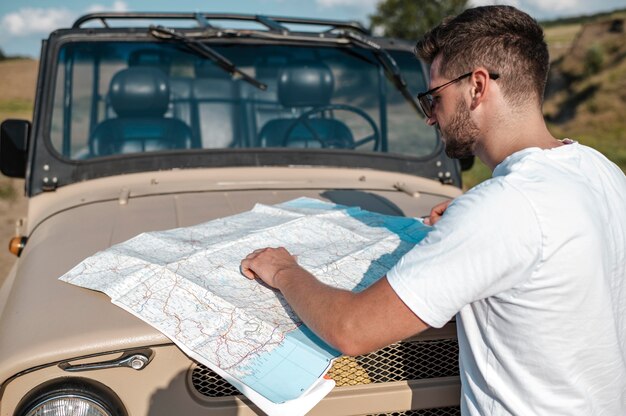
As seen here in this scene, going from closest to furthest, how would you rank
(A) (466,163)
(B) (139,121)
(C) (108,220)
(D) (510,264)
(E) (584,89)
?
(D) (510,264) < (C) (108,220) < (B) (139,121) < (A) (466,163) < (E) (584,89)

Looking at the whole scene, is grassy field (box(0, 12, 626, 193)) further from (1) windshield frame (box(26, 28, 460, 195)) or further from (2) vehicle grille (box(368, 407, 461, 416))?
(2) vehicle grille (box(368, 407, 461, 416))

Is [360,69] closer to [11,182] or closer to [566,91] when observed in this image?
[11,182]

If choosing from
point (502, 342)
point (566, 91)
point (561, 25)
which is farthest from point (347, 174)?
point (561, 25)

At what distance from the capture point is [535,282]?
4.25ft

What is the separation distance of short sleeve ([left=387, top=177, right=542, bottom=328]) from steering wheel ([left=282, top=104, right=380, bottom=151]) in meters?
1.70

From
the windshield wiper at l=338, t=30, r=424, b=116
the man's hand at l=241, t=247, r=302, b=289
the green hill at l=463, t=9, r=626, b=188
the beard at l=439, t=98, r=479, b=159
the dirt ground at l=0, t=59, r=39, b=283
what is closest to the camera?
the beard at l=439, t=98, r=479, b=159

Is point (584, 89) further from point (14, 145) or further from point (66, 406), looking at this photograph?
point (66, 406)

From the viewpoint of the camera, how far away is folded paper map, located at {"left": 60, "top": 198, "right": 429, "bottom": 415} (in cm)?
148

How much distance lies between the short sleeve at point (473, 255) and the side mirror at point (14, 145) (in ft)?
6.32

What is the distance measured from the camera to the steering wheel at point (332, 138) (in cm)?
298

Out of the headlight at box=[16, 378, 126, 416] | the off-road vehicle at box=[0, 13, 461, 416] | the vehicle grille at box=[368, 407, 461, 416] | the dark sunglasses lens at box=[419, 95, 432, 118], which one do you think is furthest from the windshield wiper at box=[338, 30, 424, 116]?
the headlight at box=[16, 378, 126, 416]

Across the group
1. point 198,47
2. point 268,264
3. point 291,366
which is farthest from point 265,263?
point 198,47

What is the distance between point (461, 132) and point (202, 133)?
1534 millimetres

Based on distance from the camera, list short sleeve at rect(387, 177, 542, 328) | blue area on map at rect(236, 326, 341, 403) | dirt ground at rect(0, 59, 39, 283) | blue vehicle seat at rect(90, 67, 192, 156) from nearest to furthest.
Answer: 1. short sleeve at rect(387, 177, 542, 328)
2. blue area on map at rect(236, 326, 341, 403)
3. blue vehicle seat at rect(90, 67, 192, 156)
4. dirt ground at rect(0, 59, 39, 283)
